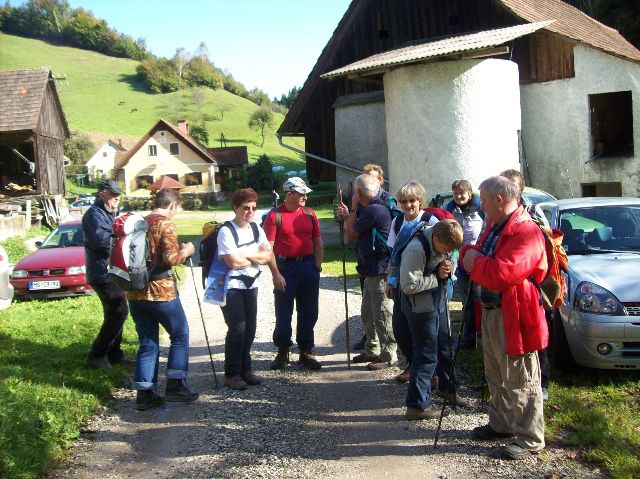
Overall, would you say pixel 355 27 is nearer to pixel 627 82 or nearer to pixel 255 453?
pixel 627 82

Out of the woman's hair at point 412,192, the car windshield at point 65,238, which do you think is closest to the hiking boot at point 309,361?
the woman's hair at point 412,192

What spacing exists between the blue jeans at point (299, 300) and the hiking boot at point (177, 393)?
1.25 metres

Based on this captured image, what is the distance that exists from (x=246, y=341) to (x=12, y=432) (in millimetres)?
2361

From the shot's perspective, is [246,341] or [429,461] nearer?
[429,461]

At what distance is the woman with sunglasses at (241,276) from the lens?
6.28 metres

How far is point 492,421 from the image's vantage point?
475cm

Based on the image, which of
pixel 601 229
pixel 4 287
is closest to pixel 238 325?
pixel 4 287

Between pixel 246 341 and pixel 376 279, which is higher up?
pixel 376 279

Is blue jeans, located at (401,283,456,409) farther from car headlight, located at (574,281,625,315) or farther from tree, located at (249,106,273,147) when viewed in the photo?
tree, located at (249,106,273,147)

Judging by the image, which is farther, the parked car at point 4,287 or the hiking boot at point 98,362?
the parked car at point 4,287

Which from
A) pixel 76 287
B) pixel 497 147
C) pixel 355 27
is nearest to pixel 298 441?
pixel 76 287

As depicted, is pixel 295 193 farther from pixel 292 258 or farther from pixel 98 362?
pixel 98 362

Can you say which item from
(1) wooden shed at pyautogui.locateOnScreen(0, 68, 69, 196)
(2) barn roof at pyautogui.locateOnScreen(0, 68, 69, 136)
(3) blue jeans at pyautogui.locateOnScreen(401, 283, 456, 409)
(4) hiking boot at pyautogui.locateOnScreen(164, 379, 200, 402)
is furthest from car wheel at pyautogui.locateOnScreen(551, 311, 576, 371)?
(2) barn roof at pyautogui.locateOnScreen(0, 68, 69, 136)

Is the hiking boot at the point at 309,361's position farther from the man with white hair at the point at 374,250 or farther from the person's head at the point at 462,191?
the person's head at the point at 462,191
